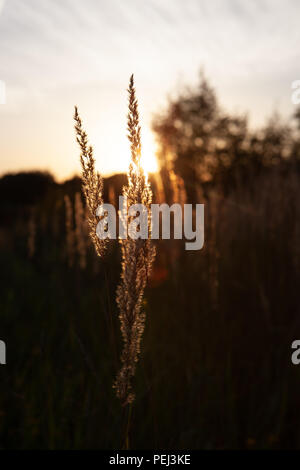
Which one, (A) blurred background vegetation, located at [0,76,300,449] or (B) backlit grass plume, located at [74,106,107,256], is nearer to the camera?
(B) backlit grass plume, located at [74,106,107,256]

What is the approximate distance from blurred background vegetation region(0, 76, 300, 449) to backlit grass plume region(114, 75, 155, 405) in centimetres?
6

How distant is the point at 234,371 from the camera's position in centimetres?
305

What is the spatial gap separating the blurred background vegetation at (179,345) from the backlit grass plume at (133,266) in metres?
0.06

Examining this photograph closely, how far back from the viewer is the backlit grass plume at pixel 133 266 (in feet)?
3.56

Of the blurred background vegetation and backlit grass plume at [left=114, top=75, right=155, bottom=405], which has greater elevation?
backlit grass plume at [left=114, top=75, right=155, bottom=405]

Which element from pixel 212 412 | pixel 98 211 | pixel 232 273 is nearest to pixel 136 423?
pixel 212 412

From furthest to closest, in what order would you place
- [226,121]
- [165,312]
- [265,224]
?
[226,121] < [265,224] < [165,312]

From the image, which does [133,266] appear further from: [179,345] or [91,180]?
[179,345]

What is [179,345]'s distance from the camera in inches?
118

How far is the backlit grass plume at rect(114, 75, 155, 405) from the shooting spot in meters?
1.08

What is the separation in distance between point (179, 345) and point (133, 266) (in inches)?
80.6

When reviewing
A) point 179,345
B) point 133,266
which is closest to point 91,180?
point 133,266
